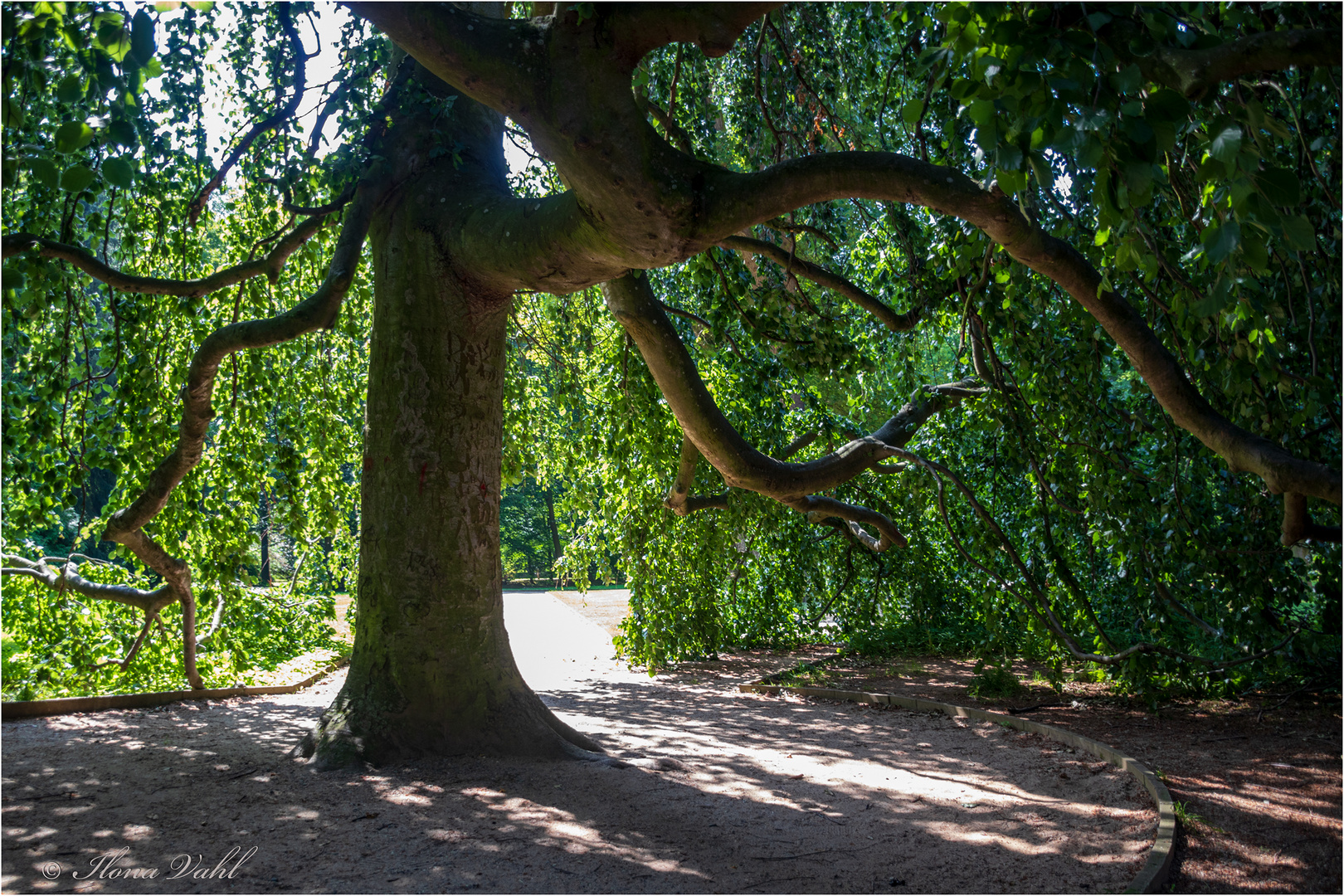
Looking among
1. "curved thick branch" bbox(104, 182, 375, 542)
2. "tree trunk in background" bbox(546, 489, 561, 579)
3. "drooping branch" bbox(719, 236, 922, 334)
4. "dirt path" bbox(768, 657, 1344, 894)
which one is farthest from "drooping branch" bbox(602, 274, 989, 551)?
"tree trunk in background" bbox(546, 489, 561, 579)

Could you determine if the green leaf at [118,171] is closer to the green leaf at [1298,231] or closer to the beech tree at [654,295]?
the beech tree at [654,295]

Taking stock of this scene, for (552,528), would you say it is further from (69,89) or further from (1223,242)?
(1223,242)

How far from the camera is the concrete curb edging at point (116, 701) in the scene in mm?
5746

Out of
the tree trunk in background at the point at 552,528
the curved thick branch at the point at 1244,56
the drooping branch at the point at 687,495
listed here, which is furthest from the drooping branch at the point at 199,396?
the tree trunk in background at the point at 552,528

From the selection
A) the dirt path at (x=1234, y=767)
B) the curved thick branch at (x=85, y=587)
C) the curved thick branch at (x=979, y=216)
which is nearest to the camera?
the dirt path at (x=1234, y=767)

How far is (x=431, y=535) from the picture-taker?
4477 mm

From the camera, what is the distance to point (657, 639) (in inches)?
334

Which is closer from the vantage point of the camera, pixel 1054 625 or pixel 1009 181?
pixel 1009 181

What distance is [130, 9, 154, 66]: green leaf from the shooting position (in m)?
1.88

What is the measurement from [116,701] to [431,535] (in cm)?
351

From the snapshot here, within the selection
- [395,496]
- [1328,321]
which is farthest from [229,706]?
[1328,321]

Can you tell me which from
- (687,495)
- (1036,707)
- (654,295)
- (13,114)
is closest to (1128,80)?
(13,114)

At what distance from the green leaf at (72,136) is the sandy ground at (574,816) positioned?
231 cm

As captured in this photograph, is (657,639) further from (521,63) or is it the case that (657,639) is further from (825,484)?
(521,63)
